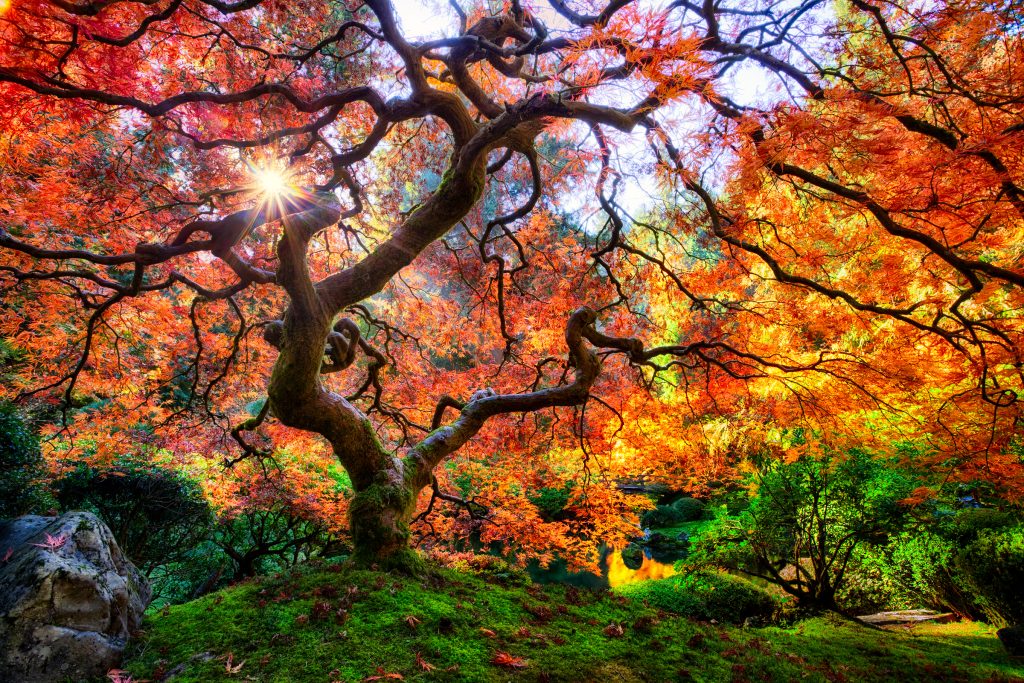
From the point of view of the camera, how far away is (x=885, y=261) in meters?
3.89

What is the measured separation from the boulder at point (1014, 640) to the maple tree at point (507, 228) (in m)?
1.37

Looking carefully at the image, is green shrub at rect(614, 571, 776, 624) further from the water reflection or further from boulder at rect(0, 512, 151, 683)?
boulder at rect(0, 512, 151, 683)

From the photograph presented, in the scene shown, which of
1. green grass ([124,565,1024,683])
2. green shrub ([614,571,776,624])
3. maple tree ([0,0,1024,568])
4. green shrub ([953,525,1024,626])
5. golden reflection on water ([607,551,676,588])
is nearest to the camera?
green grass ([124,565,1024,683])

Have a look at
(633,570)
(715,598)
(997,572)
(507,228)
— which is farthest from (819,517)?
(633,570)

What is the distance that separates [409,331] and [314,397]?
12.2 ft

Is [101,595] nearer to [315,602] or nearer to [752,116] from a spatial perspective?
[315,602]

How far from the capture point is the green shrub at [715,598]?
6031 mm

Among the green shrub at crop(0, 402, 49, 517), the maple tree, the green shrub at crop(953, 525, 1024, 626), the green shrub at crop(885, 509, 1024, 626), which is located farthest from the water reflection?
the green shrub at crop(0, 402, 49, 517)

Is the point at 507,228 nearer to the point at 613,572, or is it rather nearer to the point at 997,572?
the point at 997,572

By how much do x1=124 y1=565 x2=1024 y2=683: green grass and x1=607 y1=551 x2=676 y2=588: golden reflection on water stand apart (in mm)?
7225

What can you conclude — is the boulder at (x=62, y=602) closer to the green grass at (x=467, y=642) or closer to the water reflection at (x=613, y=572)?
the green grass at (x=467, y=642)

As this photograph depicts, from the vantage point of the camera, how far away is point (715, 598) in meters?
6.24

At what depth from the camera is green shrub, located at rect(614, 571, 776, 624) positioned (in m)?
6.03

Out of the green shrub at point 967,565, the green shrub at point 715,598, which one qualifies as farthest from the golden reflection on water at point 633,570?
the green shrub at point 967,565
